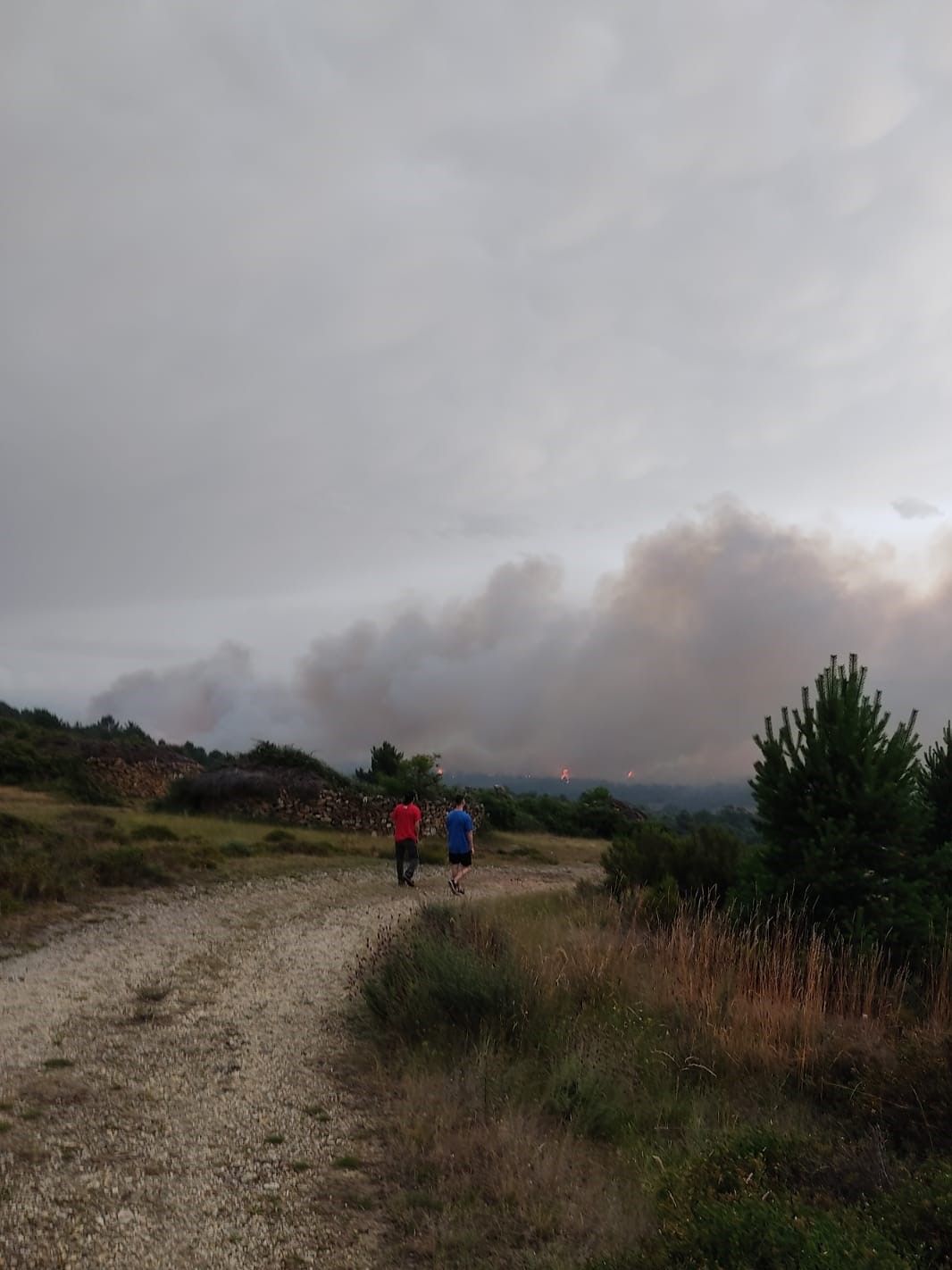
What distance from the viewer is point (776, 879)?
33.6ft

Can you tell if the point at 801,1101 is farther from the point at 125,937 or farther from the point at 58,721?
the point at 58,721

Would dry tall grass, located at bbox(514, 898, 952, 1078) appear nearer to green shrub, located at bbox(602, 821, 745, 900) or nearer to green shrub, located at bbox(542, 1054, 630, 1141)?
Answer: green shrub, located at bbox(542, 1054, 630, 1141)

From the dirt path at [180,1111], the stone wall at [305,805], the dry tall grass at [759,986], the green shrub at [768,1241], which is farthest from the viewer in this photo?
the stone wall at [305,805]

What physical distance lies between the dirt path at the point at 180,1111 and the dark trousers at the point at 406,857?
23.1 feet

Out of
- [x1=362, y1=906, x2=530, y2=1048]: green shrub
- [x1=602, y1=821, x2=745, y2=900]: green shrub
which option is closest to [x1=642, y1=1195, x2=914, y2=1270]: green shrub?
[x1=362, y1=906, x2=530, y2=1048]: green shrub

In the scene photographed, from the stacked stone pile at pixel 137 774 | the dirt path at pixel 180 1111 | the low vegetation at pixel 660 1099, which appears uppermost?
the stacked stone pile at pixel 137 774

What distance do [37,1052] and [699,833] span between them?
425 inches

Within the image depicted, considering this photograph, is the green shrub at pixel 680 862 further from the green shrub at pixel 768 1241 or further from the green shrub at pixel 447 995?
the green shrub at pixel 768 1241

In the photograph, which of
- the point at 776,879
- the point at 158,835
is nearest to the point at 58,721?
the point at 158,835

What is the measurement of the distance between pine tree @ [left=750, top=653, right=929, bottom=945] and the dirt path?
215 inches

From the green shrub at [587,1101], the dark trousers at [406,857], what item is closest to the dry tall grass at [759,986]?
the green shrub at [587,1101]

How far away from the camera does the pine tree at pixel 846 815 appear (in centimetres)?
980

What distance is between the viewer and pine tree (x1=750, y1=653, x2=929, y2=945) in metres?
9.80

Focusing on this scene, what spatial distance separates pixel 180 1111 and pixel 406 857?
13.0 meters
